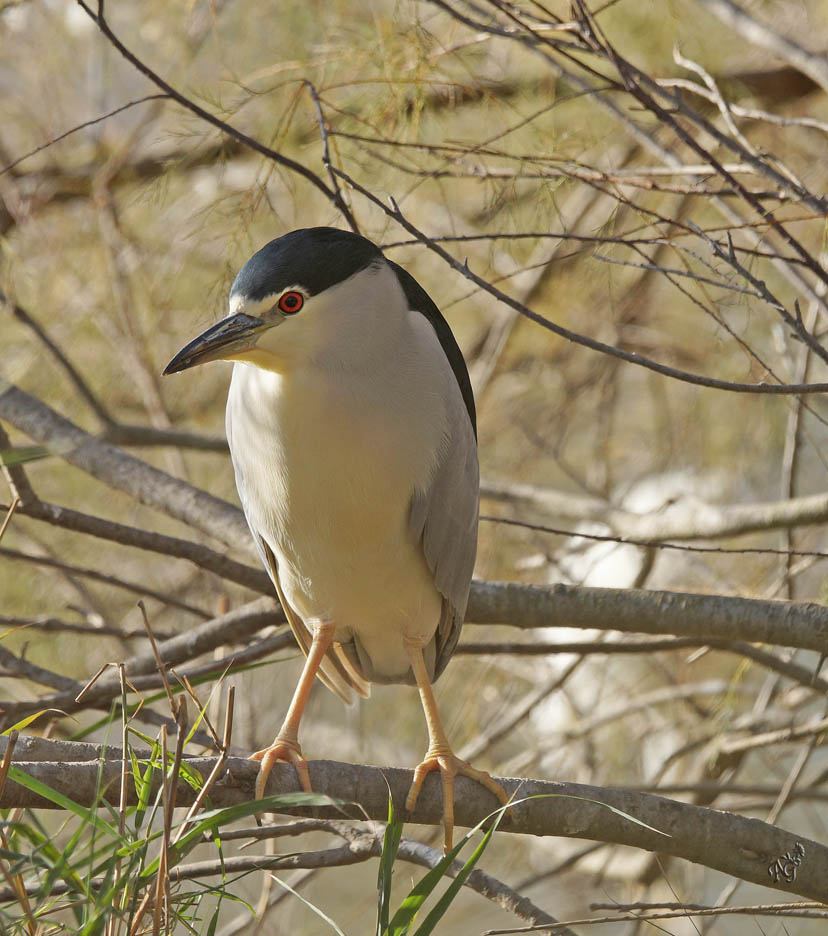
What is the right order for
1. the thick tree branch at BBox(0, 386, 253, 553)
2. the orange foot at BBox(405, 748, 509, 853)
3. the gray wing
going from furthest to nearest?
the thick tree branch at BBox(0, 386, 253, 553), the gray wing, the orange foot at BBox(405, 748, 509, 853)

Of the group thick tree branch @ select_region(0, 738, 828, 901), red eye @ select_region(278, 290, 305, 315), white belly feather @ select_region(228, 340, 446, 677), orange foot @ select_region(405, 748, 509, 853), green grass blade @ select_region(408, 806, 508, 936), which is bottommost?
green grass blade @ select_region(408, 806, 508, 936)

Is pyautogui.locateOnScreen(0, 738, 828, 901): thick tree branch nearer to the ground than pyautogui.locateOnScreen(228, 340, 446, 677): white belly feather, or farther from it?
nearer to the ground

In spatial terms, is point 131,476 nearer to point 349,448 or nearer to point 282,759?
point 349,448

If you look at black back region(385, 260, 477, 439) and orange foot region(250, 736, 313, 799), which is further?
black back region(385, 260, 477, 439)

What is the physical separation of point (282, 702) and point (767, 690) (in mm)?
1872

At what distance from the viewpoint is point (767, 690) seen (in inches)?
113

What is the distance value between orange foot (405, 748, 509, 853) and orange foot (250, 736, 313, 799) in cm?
16

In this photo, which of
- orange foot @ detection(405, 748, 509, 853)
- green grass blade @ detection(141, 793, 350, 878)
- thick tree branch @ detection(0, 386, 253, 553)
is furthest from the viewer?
thick tree branch @ detection(0, 386, 253, 553)

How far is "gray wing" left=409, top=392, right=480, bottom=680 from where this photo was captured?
2.08 m

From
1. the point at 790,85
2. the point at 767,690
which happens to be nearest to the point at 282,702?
the point at 767,690

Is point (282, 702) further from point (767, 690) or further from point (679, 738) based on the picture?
point (767, 690)

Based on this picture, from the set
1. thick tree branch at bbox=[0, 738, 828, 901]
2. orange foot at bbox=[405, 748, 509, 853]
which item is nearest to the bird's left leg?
orange foot at bbox=[405, 748, 509, 853]

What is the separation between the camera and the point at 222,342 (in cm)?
179

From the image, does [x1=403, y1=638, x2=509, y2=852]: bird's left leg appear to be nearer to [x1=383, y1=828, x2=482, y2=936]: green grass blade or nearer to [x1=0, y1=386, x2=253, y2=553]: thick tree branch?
[x1=383, y1=828, x2=482, y2=936]: green grass blade
